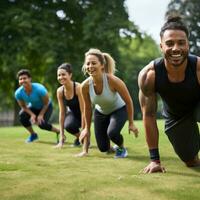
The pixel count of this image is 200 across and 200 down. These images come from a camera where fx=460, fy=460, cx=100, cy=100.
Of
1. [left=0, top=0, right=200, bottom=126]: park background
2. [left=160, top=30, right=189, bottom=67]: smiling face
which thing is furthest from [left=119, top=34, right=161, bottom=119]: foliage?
[left=160, top=30, right=189, bottom=67]: smiling face

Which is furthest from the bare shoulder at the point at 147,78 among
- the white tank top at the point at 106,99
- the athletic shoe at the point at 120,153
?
the athletic shoe at the point at 120,153

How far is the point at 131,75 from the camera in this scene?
6191 centimetres

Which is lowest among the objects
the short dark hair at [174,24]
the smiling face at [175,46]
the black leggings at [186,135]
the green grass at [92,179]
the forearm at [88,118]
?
the green grass at [92,179]

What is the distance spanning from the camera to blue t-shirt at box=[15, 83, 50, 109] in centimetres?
1028

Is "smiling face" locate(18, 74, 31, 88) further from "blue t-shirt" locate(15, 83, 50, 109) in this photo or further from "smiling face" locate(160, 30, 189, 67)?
"smiling face" locate(160, 30, 189, 67)

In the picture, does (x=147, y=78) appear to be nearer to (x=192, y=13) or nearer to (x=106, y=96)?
(x=106, y=96)

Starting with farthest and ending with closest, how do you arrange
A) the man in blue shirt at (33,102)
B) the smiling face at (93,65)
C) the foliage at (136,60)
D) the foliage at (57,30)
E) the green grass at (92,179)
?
the foliage at (136,60) < the foliage at (57,30) < the man in blue shirt at (33,102) < the smiling face at (93,65) < the green grass at (92,179)

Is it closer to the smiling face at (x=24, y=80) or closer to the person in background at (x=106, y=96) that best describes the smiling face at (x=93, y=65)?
the person in background at (x=106, y=96)

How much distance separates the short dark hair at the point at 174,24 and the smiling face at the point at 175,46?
0.05m

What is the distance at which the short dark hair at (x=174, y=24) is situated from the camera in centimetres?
489

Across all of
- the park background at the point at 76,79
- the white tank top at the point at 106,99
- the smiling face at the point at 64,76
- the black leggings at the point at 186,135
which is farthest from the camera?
the smiling face at the point at 64,76

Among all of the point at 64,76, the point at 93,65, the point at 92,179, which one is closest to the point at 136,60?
the point at 64,76

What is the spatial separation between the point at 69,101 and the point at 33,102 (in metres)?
1.67

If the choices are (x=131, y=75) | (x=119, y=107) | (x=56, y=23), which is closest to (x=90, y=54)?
(x=119, y=107)
